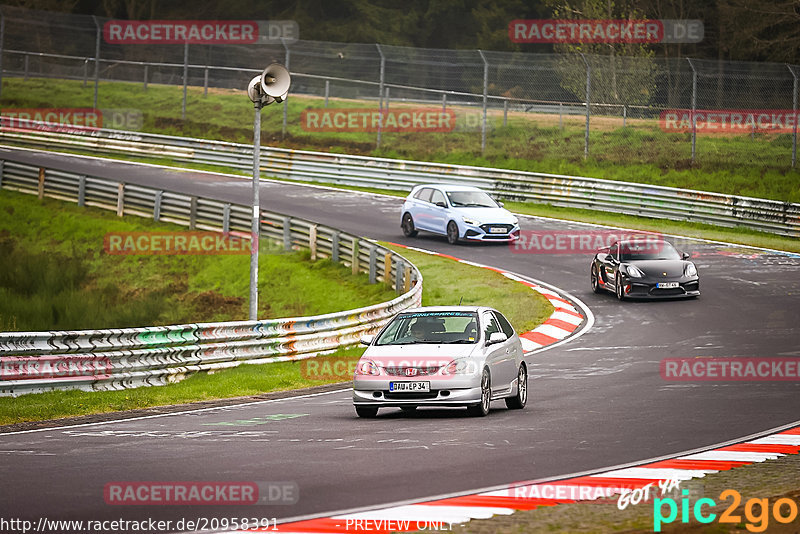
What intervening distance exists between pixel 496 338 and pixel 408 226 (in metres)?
18.3

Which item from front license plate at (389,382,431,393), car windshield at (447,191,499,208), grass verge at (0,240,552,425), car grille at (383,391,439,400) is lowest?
grass verge at (0,240,552,425)

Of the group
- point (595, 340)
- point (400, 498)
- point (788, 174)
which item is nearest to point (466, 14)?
point (788, 174)

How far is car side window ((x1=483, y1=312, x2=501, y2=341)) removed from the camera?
44.9ft

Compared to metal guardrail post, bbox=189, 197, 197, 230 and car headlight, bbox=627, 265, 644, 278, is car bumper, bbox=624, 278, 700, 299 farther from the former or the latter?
metal guardrail post, bbox=189, 197, 197, 230

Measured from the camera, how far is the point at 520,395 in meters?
13.9

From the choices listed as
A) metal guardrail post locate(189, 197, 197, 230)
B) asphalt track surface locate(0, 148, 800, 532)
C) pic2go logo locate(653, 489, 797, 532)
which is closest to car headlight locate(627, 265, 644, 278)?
asphalt track surface locate(0, 148, 800, 532)

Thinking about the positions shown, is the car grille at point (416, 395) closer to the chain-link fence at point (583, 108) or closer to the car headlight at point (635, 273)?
the car headlight at point (635, 273)

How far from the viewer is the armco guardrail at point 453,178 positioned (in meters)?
33.2

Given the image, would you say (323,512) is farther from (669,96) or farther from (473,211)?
(669,96)

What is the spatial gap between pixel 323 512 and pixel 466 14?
222 feet

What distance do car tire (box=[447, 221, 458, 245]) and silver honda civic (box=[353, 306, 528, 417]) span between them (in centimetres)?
1662

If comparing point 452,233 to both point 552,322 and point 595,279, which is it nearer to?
point 595,279

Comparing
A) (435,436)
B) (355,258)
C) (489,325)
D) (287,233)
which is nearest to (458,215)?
(355,258)

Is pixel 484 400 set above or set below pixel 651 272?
below
